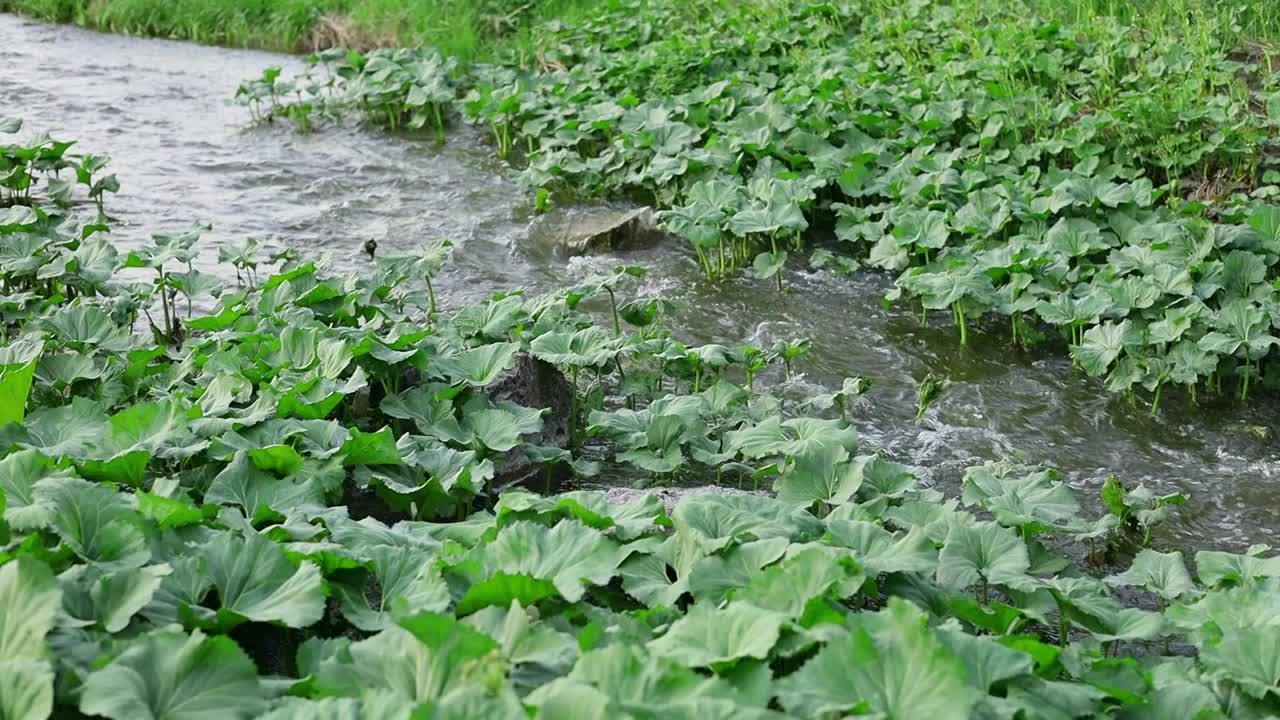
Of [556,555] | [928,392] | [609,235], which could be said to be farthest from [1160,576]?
[609,235]

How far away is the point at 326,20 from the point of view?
38.1 feet

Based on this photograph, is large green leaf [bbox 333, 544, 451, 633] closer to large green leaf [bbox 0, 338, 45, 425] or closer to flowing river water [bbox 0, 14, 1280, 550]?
large green leaf [bbox 0, 338, 45, 425]

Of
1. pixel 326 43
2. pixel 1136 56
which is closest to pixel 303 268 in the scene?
pixel 1136 56

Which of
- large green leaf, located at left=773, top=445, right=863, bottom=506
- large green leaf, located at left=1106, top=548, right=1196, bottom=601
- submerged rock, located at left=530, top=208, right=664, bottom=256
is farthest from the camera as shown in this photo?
submerged rock, located at left=530, top=208, right=664, bottom=256

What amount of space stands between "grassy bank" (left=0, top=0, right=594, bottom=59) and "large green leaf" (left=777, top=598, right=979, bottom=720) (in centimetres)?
887

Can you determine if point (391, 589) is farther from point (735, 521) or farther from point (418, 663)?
point (735, 521)

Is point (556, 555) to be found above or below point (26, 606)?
below

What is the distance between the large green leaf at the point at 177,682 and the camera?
1825mm

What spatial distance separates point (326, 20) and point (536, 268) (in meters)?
6.34

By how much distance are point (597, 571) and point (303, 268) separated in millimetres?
2577

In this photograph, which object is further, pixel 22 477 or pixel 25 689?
pixel 22 477

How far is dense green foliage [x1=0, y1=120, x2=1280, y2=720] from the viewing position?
6.31ft

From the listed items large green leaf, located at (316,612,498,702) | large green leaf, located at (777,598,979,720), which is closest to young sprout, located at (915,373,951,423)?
large green leaf, located at (777,598,979,720)

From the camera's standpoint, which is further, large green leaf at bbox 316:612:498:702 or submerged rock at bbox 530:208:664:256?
submerged rock at bbox 530:208:664:256
